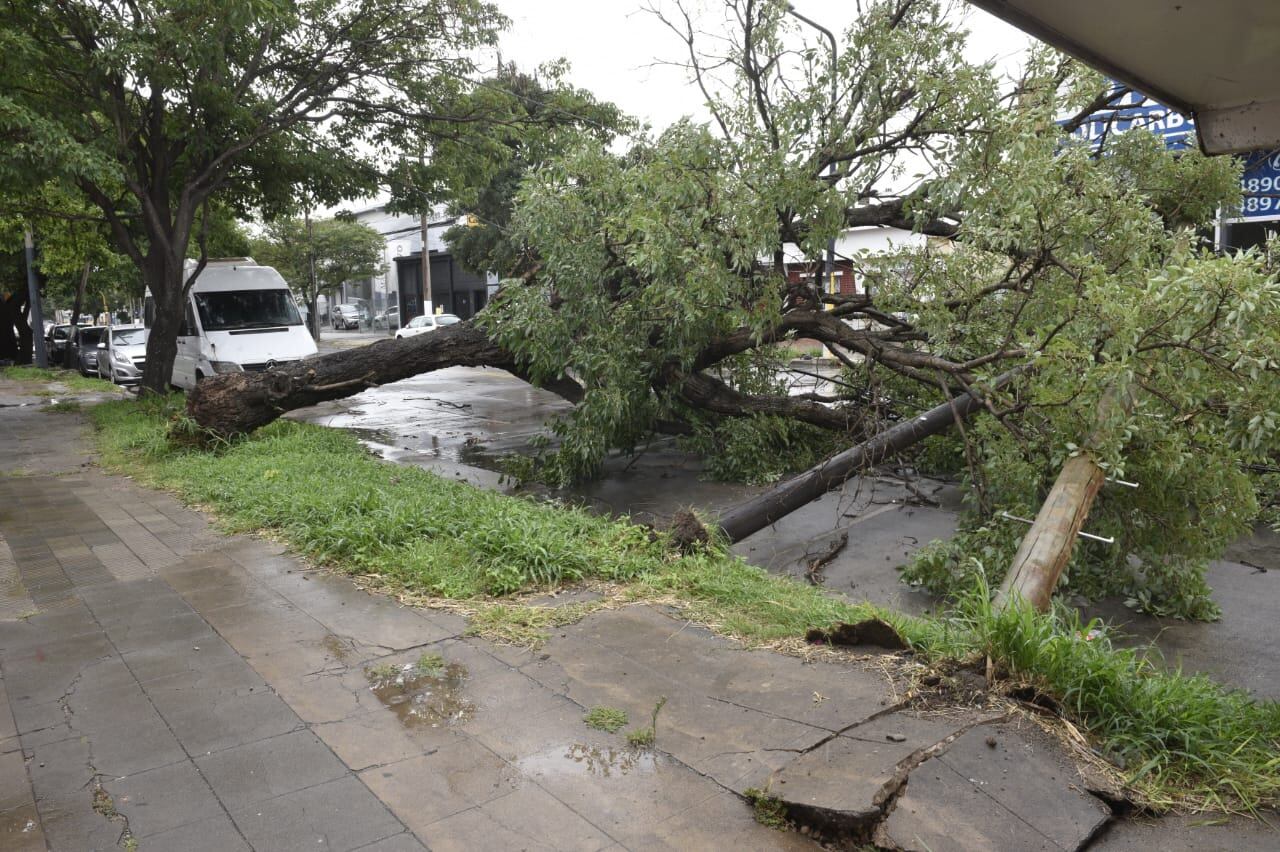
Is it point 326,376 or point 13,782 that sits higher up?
point 326,376

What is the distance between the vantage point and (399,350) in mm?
10898

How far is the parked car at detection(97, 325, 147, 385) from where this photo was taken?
21234 mm

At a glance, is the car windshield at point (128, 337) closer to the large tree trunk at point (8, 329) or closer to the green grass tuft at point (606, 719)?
the large tree trunk at point (8, 329)

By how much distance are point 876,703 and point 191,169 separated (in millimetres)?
14783

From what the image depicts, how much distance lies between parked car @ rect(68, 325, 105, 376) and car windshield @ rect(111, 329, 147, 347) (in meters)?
3.56

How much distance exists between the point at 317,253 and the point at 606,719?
47167 millimetres

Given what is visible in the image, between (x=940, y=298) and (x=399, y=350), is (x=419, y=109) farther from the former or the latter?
(x=940, y=298)

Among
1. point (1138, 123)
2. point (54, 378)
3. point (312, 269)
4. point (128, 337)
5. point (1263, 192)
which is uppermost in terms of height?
point (312, 269)

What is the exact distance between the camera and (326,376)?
1077 centimetres

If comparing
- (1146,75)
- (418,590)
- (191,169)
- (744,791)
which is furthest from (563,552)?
(191,169)

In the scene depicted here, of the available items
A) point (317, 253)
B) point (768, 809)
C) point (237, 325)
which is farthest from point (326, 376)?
point (317, 253)

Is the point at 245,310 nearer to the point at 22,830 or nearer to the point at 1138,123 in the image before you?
the point at 1138,123

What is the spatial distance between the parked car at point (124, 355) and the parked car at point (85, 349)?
2.22 metres

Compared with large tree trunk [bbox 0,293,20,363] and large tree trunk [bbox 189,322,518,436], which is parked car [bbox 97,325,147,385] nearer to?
large tree trunk [bbox 0,293,20,363]
